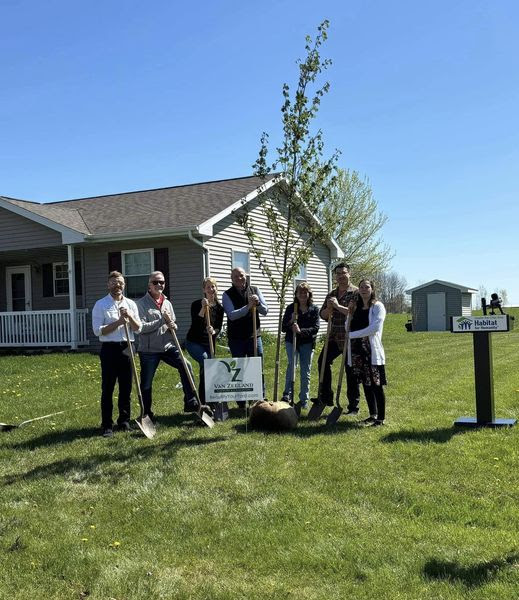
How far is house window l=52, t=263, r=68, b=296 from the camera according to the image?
1883 centimetres

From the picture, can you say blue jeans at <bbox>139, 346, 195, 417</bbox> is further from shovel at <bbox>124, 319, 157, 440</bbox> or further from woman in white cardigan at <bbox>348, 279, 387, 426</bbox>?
woman in white cardigan at <bbox>348, 279, 387, 426</bbox>

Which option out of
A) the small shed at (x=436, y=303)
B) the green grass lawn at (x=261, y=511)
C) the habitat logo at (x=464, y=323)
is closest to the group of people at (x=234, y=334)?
the green grass lawn at (x=261, y=511)

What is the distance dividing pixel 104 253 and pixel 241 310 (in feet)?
34.5

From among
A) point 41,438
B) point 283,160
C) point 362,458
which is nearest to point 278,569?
point 362,458

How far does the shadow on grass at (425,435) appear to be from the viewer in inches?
250

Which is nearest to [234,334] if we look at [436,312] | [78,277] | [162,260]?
[162,260]

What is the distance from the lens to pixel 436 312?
33844 mm

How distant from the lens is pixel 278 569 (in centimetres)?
361

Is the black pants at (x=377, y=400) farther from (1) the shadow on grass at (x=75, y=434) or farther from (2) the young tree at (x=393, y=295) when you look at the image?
(2) the young tree at (x=393, y=295)

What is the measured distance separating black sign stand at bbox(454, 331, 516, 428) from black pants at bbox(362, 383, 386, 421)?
0.84 metres

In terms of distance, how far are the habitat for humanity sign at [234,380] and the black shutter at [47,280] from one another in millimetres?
13265

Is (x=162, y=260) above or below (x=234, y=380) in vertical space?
above

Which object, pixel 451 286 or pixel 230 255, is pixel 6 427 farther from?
pixel 451 286

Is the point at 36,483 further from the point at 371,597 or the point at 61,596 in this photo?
the point at 371,597
